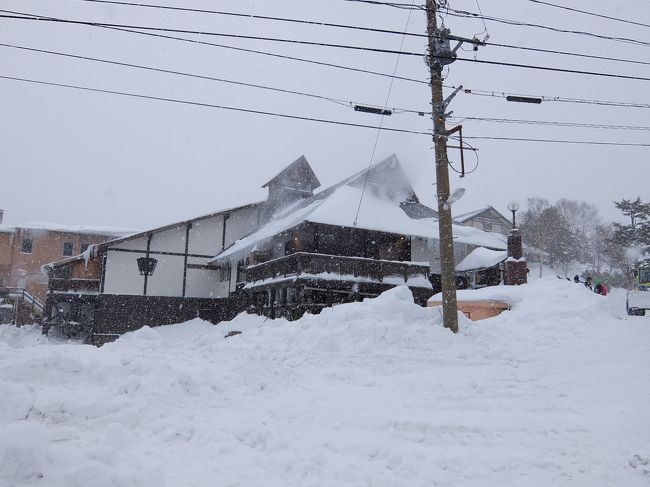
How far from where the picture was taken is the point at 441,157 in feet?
39.2

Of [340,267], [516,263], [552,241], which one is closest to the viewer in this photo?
[516,263]

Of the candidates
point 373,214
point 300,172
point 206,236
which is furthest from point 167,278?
point 373,214

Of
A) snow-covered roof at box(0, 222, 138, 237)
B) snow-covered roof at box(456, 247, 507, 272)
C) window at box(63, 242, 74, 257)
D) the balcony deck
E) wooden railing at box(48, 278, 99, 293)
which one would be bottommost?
wooden railing at box(48, 278, 99, 293)

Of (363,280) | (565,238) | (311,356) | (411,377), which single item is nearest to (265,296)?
(363,280)

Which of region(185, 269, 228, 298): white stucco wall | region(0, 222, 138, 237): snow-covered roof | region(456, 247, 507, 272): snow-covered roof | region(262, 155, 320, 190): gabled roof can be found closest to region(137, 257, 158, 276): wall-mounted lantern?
region(185, 269, 228, 298): white stucco wall

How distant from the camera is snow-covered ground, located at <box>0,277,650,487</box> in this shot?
4.30m

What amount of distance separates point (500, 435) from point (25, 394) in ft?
18.3

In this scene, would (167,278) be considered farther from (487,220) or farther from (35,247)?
(487,220)

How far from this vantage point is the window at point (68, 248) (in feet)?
153

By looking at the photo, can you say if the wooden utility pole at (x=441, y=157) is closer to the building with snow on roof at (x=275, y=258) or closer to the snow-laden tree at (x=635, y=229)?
the building with snow on roof at (x=275, y=258)

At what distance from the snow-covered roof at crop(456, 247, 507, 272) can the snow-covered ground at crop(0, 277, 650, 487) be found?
42.7 feet

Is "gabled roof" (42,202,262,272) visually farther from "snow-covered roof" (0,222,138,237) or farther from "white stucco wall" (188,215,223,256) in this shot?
"snow-covered roof" (0,222,138,237)

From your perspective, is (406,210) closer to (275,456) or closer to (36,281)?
(275,456)

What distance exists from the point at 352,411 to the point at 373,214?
1698 cm
